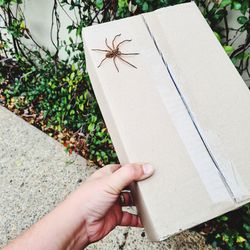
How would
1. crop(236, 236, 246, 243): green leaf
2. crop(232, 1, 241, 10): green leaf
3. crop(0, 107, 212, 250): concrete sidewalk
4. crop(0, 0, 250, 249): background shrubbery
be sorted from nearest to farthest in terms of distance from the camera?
crop(232, 1, 241, 10): green leaf
crop(0, 0, 250, 249): background shrubbery
crop(236, 236, 246, 243): green leaf
crop(0, 107, 212, 250): concrete sidewalk

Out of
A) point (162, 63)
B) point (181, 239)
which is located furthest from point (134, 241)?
point (162, 63)

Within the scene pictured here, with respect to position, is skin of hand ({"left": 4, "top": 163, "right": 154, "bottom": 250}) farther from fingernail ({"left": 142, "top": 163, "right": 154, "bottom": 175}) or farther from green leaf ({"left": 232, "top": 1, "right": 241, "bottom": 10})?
green leaf ({"left": 232, "top": 1, "right": 241, "bottom": 10})

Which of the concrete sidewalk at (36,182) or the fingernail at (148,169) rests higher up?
the concrete sidewalk at (36,182)

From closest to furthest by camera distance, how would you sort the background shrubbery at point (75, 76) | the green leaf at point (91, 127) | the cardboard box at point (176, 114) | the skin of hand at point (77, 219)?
the cardboard box at point (176, 114), the skin of hand at point (77, 219), the background shrubbery at point (75, 76), the green leaf at point (91, 127)

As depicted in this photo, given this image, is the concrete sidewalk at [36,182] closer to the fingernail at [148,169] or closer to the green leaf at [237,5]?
the fingernail at [148,169]

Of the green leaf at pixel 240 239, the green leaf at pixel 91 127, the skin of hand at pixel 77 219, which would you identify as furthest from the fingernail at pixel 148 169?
the green leaf at pixel 91 127

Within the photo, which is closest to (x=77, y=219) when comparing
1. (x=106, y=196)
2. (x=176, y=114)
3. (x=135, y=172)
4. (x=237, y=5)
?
(x=106, y=196)

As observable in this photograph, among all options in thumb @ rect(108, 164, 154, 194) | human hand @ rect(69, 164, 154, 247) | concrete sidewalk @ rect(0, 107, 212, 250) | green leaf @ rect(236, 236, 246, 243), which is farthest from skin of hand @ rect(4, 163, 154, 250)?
green leaf @ rect(236, 236, 246, 243)
